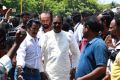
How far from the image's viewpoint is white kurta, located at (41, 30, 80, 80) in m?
8.23

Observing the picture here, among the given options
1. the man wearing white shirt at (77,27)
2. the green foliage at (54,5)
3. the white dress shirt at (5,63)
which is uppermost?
the white dress shirt at (5,63)

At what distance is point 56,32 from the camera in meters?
8.37

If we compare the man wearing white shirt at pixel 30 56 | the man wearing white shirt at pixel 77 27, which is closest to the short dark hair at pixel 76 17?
the man wearing white shirt at pixel 77 27

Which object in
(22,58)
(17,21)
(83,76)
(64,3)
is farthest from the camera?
(64,3)

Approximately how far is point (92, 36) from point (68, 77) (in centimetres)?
239

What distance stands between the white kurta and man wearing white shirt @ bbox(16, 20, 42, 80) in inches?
5.8

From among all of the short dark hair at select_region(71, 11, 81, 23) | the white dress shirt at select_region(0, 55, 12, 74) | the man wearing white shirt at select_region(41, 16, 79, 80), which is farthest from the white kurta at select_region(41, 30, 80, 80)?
the short dark hair at select_region(71, 11, 81, 23)

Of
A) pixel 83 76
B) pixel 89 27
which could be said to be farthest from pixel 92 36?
pixel 83 76

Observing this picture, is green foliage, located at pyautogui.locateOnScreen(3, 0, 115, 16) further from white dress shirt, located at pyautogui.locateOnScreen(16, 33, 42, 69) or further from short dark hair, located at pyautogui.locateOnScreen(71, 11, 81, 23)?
white dress shirt, located at pyautogui.locateOnScreen(16, 33, 42, 69)

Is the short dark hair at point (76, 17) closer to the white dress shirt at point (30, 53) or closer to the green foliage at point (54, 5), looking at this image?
the white dress shirt at point (30, 53)

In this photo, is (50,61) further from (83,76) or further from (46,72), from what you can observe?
(83,76)

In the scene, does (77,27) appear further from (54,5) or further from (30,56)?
(54,5)

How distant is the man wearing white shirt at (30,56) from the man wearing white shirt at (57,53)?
0.14 meters

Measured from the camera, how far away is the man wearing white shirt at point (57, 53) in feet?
27.0
